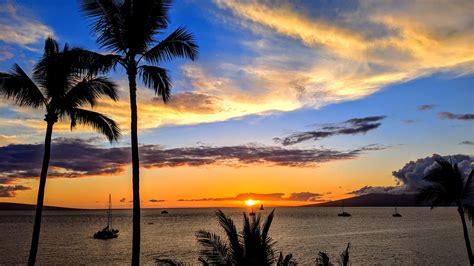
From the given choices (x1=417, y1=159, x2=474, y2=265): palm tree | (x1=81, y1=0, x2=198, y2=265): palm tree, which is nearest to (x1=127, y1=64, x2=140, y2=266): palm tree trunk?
(x1=81, y1=0, x2=198, y2=265): palm tree

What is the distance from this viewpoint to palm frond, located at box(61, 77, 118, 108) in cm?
1700

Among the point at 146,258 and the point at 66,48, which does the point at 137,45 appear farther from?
the point at 146,258

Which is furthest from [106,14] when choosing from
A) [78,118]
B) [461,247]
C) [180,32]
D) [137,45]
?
[461,247]

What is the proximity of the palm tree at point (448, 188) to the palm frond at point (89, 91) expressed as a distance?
20.6 meters

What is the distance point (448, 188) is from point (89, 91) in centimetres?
2315

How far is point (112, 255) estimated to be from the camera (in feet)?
239

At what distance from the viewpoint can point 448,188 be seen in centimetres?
2769

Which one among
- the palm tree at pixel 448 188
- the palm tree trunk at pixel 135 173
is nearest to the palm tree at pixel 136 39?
the palm tree trunk at pixel 135 173

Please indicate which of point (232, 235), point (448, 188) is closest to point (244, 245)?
point (232, 235)

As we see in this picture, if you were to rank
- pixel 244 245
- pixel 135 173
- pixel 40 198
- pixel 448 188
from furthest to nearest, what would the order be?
pixel 448 188 < pixel 40 198 < pixel 135 173 < pixel 244 245

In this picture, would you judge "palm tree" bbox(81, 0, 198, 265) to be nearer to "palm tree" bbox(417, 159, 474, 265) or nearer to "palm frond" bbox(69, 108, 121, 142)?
"palm frond" bbox(69, 108, 121, 142)

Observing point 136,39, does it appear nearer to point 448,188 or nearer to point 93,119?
point 93,119

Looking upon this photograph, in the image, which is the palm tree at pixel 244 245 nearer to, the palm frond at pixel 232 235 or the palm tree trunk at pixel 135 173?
the palm frond at pixel 232 235

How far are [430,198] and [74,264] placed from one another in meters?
50.7
